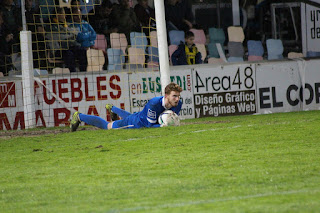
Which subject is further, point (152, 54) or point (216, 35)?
point (216, 35)

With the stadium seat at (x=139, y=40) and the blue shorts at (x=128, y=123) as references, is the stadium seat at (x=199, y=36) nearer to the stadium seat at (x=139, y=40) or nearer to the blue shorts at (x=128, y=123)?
the stadium seat at (x=139, y=40)

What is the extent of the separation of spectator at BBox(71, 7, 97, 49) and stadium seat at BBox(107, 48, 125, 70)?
0.52 m

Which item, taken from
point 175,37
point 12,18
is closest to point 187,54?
point 175,37

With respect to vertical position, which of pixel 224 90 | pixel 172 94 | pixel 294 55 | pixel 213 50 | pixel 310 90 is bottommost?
pixel 310 90

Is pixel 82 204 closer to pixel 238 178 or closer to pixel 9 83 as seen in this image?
pixel 238 178

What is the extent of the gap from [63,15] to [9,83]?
6.81 ft

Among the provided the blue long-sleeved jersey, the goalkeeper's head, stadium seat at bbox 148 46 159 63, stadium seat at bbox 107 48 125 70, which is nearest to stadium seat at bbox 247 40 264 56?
stadium seat at bbox 148 46 159 63

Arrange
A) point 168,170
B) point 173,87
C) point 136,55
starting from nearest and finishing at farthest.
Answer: point 168,170, point 173,87, point 136,55

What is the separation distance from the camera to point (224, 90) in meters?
15.8

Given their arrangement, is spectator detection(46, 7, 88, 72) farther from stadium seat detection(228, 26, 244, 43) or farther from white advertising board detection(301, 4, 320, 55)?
white advertising board detection(301, 4, 320, 55)

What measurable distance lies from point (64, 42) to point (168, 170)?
350 inches

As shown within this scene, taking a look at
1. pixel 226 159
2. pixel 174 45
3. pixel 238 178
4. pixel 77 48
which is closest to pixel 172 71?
pixel 174 45

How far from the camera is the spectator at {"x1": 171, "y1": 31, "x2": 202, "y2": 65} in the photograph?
1608 centimetres

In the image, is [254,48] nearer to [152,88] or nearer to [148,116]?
[152,88]
